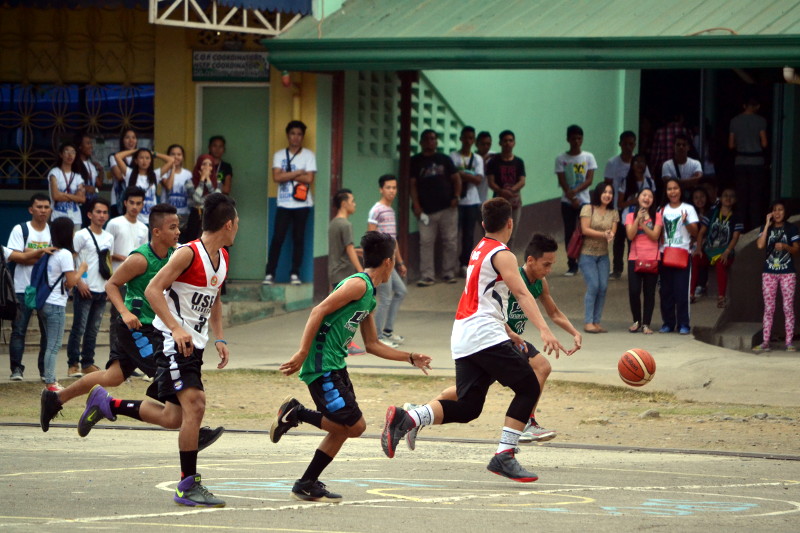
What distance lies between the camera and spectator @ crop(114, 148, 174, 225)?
16.2 metres

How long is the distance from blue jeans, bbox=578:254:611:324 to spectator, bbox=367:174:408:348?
90.6 inches

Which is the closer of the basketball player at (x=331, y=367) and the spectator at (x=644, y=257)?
the basketball player at (x=331, y=367)

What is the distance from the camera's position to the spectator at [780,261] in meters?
15.5

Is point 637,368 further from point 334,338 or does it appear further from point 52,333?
point 52,333

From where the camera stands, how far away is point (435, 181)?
19.2 metres

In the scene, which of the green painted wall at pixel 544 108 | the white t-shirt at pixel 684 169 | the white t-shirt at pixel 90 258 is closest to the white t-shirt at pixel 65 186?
the white t-shirt at pixel 90 258

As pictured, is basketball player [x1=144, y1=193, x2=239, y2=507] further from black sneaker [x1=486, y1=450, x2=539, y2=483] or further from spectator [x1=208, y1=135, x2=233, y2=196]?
spectator [x1=208, y1=135, x2=233, y2=196]

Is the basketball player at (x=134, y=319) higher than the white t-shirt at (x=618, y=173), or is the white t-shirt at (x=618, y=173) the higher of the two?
the white t-shirt at (x=618, y=173)

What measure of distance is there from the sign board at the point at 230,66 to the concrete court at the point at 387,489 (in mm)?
8460

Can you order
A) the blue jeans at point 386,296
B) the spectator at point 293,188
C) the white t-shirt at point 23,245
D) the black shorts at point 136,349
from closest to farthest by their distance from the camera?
the black shorts at point 136,349
the white t-shirt at point 23,245
the blue jeans at point 386,296
the spectator at point 293,188

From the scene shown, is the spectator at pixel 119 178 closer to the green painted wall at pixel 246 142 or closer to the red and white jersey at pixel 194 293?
the green painted wall at pixel 246 142

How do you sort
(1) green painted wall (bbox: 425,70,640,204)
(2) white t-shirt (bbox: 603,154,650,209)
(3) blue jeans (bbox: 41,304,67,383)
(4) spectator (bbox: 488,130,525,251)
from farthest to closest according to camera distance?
(1) green painted wall (bbox: 425,70,640,204)
(4) spectator (bbox: 488,130,525,251)
(2) white t-shirt (bbox: 603,154,650,209)
(3) blue jeans (bbox: 41,304,67,383)

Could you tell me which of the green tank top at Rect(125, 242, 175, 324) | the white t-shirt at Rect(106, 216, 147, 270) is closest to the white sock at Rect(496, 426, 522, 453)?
the green tank top at Rect(125, 242, 175, 324)

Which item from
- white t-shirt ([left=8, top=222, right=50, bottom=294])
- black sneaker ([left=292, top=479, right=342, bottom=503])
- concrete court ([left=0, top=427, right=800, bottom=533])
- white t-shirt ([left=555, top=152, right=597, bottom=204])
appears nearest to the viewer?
concrete court ([left=0, top=427, right=800, bottom=533])
